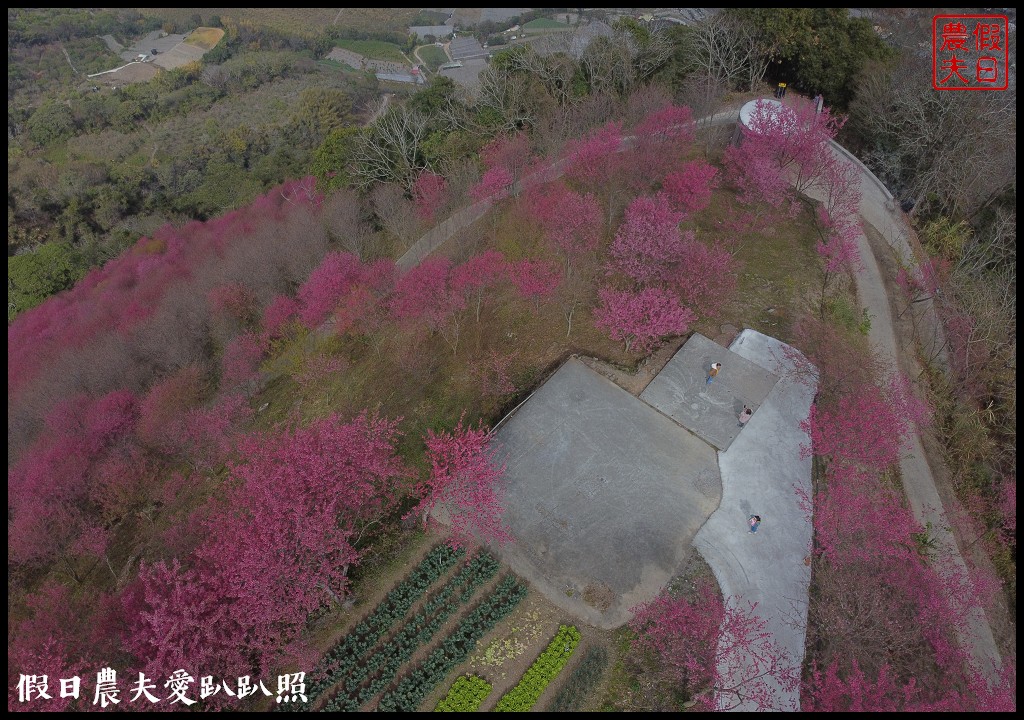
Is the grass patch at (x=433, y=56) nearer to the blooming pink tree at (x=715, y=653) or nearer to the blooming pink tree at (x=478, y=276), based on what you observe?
the blooming pink tree at (x=478, y=276)

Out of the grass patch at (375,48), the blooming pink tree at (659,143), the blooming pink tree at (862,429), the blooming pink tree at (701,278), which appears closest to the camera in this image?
the blooming pink tree at (862,429)

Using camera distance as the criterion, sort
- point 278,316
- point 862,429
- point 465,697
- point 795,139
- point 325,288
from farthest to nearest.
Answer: point 795,139, point 278,316, point 325,288, point 862,429, point 465,697

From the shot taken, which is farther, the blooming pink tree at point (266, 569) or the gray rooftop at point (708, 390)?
the gray rooftop at point (708, 390)

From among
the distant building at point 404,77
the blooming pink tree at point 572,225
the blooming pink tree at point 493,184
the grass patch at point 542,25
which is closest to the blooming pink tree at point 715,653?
the blooming pink tree at point 572,225

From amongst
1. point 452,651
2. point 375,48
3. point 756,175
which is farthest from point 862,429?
point 375,48

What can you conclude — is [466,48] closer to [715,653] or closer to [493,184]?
[493,184]

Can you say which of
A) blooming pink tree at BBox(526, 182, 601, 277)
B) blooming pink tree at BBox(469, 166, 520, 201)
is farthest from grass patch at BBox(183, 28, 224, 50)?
blooming pink tree at BBox(526, 182, 601, 277)
